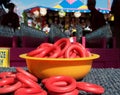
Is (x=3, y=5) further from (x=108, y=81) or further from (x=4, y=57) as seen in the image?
(x=108, y=81)

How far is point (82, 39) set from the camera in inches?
128

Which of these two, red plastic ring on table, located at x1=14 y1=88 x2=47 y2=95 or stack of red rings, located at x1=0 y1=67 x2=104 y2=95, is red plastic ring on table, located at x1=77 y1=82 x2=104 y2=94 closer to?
stack of red rings, located at x1=0 y1=67 x2=104 y2=95

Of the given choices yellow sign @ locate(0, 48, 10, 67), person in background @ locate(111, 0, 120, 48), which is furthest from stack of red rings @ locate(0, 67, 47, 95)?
person in background @ locate(111, 0, 120, 48)

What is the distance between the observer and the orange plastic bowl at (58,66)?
1.04 meters

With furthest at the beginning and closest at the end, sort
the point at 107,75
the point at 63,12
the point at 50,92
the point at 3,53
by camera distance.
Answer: the point at 63,12, the point at 3,53, the point at 107,75, the point at 50,92

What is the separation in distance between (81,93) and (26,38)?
2456mm

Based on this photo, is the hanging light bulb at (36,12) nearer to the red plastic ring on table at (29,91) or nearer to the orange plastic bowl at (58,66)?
the orange plastic bowl at (58,66)

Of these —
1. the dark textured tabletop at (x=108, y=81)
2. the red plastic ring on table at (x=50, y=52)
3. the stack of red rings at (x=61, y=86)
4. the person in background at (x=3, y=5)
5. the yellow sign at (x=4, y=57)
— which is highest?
the person in background at (x=3, y=5)

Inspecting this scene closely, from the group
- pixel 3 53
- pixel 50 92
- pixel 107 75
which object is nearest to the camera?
pixel 50 92

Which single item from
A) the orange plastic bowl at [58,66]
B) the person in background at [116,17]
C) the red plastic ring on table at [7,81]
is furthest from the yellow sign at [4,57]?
the red plastic ring on table at [7,81]

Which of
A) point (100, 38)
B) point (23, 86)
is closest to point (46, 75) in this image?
point (23, 86)

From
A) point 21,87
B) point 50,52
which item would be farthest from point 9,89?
point 50,52

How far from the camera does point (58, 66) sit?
1.05 m

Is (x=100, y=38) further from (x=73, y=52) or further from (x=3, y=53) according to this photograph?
(x=73, y=52)
